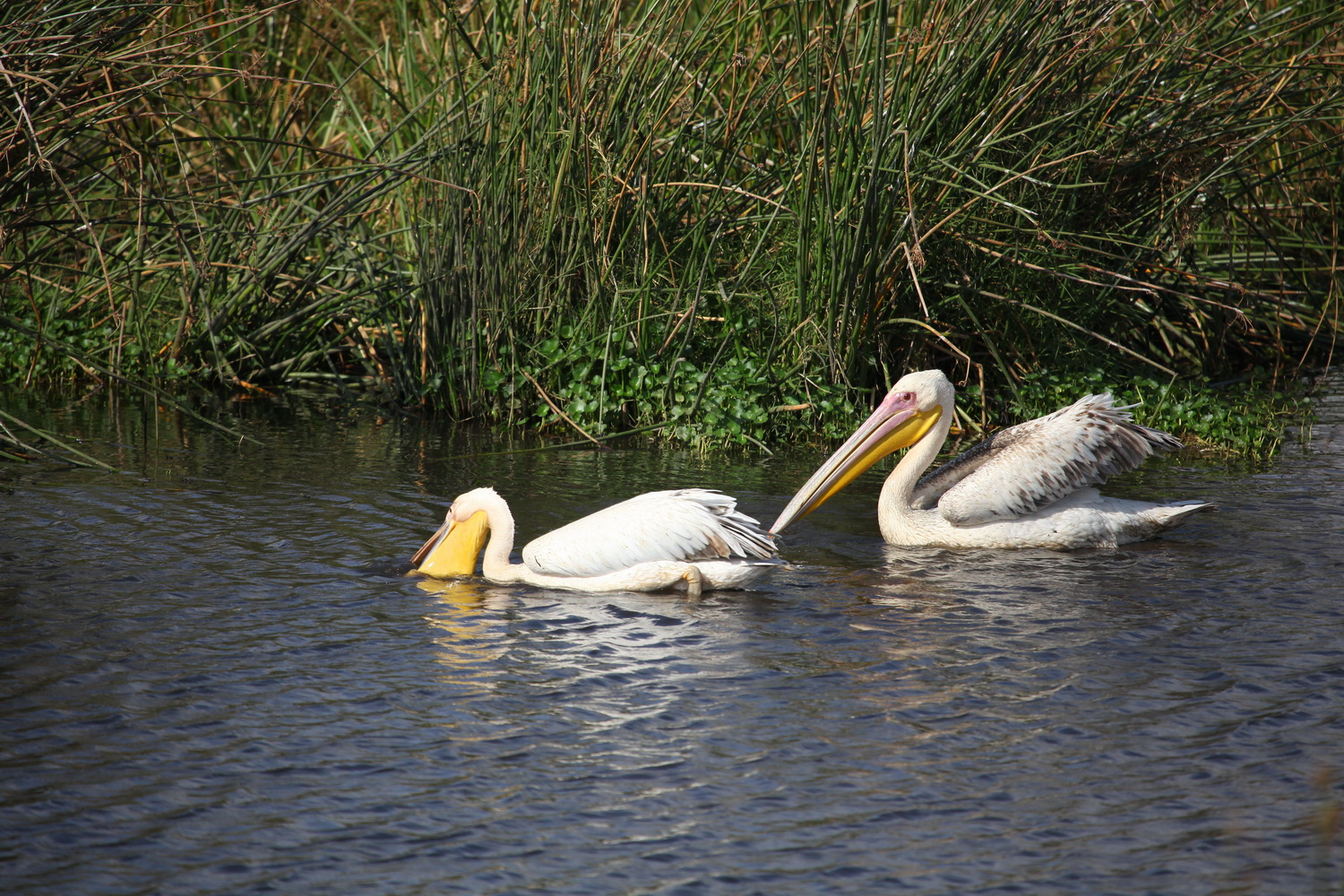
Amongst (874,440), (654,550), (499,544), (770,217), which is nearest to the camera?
(654,550)

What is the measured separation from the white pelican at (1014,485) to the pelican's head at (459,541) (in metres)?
1.23

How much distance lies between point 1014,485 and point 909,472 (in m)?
0.47

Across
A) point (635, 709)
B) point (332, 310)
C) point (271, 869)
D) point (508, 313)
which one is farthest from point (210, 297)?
point (271, 869)

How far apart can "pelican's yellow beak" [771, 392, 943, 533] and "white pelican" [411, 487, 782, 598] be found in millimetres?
866

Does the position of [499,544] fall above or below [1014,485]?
below

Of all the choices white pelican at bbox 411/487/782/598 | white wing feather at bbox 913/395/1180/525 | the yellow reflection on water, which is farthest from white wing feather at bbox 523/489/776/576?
white wing feather at bbox 913/395/1180/525

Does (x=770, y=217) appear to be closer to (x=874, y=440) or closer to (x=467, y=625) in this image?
(x=874, y=440)

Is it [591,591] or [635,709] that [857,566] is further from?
[635,709]

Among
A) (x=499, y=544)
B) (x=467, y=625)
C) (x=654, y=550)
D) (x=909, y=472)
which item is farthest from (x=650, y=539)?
(x=909, y=472)

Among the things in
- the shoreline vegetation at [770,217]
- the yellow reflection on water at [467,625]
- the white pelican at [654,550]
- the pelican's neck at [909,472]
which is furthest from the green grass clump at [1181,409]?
the yellow reflection on water at [467,625]

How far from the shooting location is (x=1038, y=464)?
616cm

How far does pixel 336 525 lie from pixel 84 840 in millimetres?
2962

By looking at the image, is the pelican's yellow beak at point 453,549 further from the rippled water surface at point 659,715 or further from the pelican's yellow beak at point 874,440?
the pelican's yellow beak at point 874,440

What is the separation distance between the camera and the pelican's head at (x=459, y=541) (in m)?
5.55
